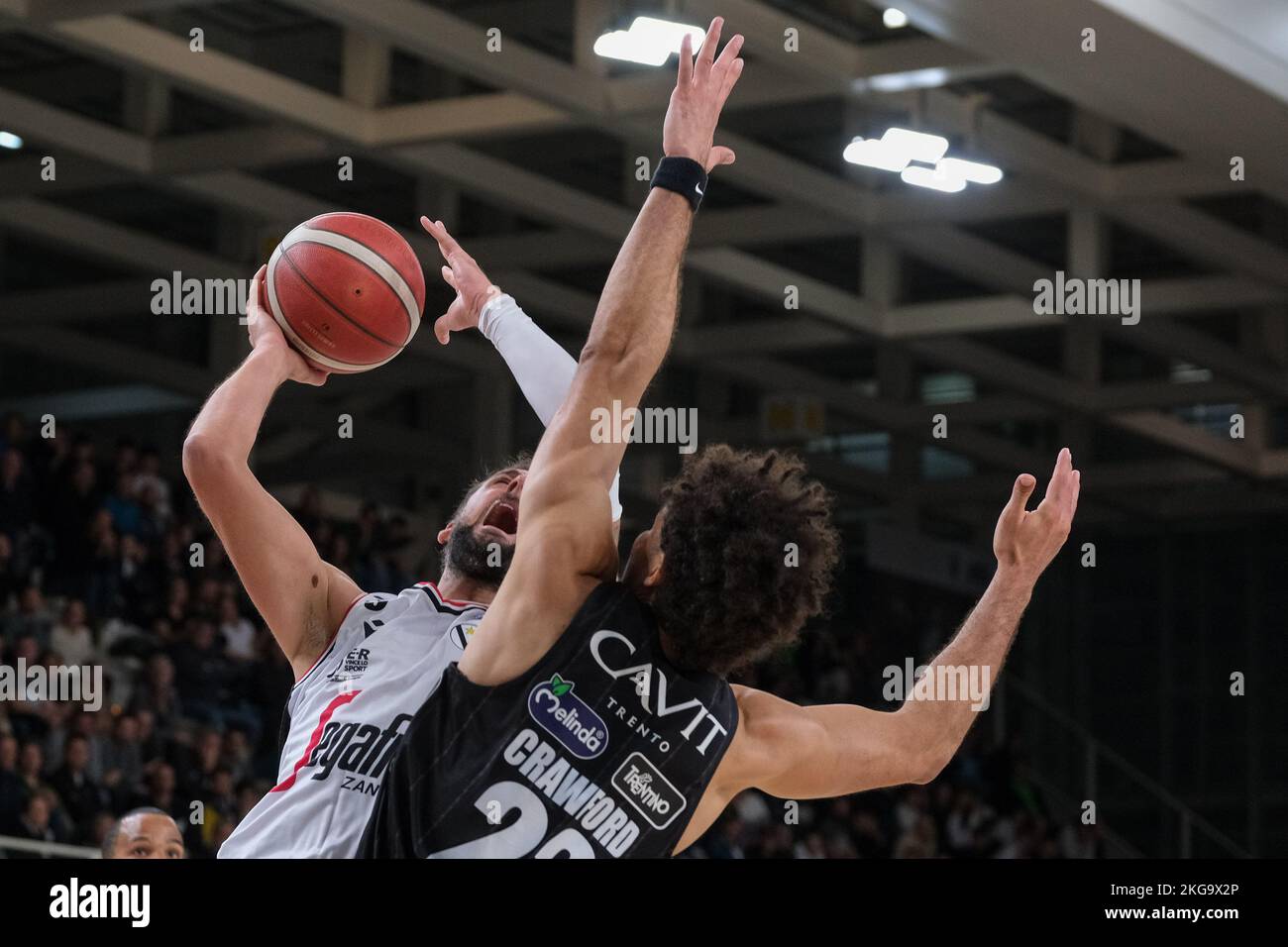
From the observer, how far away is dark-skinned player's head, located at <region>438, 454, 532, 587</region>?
148 inches

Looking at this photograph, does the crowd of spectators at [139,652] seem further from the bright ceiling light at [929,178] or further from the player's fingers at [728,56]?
the player's fingers at [728,56]

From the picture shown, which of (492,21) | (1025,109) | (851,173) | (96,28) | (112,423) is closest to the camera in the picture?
(96,28)

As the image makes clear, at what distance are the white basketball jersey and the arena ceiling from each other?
630 centimetres

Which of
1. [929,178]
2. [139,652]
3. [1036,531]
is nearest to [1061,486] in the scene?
[1036,531]

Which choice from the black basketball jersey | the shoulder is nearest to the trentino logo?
the black basketball jersey

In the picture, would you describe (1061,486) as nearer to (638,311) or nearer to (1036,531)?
(1036,531)

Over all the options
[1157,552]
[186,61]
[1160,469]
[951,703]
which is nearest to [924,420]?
[1160,469]

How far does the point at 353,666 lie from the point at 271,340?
665mm

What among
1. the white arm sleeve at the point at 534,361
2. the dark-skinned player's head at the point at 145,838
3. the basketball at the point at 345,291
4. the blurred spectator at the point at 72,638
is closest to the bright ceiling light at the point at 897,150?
the blurred spectator at the point at 72,638

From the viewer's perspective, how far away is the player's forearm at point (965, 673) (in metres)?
3.43
